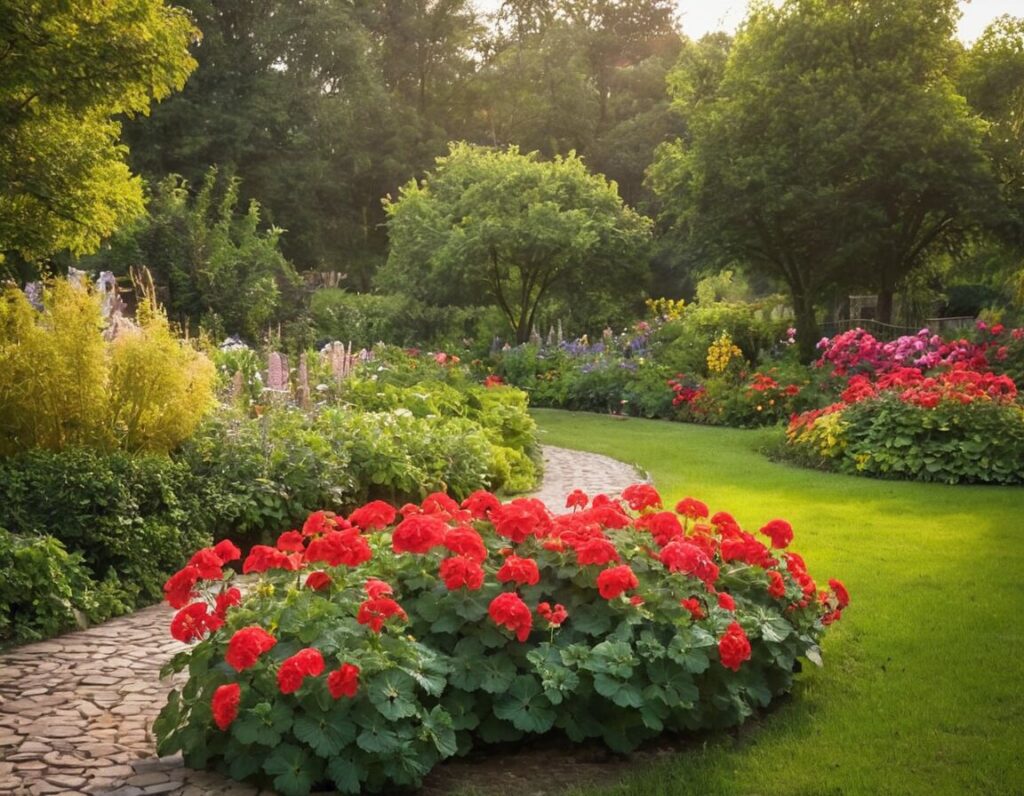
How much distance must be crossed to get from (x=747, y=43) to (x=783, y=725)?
19316 millimetres

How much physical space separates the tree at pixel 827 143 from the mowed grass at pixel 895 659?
1076 cm

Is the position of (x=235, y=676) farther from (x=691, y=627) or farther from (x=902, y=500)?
(x=902, y=500)

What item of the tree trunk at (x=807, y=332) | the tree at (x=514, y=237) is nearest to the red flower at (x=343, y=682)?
the tree trunk at (x=807, y=332)

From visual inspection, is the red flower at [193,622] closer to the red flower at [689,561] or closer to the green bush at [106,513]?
the red flower at [689,561]

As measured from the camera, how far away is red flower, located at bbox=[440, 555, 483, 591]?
139 inches

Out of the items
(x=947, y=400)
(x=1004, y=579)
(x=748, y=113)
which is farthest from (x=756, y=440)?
(x=748, y=113)

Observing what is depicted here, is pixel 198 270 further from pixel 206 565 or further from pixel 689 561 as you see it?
pixel 689 561

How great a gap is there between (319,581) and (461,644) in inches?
22.3

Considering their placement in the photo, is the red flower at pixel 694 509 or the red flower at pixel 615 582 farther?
the red flower at pixel 694 509

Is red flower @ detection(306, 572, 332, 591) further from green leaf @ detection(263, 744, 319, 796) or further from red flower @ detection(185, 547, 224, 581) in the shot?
green leaf @ detection(263, 744, 319, 796)

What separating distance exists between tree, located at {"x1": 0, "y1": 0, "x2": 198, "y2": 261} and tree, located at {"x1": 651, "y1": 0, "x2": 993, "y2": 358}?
14.2 meters

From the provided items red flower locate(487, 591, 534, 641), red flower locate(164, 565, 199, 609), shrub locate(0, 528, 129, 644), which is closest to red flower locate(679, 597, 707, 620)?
red flower locate(487, 591, 534, 641)

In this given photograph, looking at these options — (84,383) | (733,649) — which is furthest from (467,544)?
(84,383)

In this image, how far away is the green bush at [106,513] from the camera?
543 centimetres
